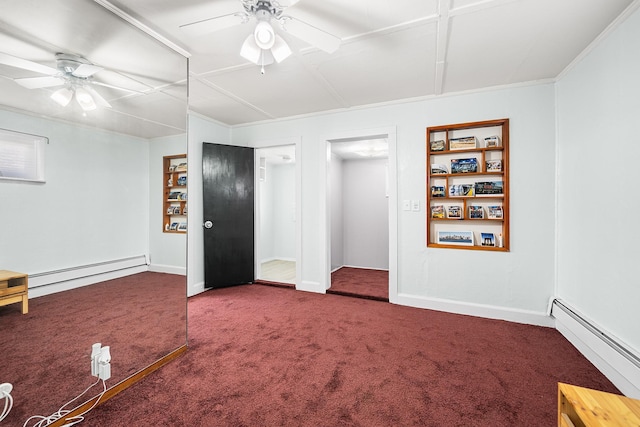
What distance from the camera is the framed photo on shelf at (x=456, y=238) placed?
9.94 ft

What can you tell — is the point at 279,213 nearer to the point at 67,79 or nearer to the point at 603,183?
the point at 67,79

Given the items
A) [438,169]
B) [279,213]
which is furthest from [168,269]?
[279,213]

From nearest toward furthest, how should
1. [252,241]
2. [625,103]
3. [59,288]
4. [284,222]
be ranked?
[59,288] → [625,103] → [252,241] → [284,222]

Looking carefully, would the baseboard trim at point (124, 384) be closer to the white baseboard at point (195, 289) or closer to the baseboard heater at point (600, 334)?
the white baseboard at point (195, 289)

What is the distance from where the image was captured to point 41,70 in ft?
4.48

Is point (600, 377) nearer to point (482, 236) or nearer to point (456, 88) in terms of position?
point (482, 236)

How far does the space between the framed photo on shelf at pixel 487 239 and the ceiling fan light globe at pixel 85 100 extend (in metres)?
3.58

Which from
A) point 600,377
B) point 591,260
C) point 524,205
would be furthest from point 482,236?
point 600,377

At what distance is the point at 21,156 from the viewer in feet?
4.41

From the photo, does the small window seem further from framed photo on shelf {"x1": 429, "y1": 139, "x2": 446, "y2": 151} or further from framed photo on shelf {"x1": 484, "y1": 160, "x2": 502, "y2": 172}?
framed photo on shelf {"x1": 484, "y1": 160, "x2": 502, "y2": 172}

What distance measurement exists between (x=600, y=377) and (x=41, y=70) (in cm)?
390

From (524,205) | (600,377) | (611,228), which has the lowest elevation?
(600,377)

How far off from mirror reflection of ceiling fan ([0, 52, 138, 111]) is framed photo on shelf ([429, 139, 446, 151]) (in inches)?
118

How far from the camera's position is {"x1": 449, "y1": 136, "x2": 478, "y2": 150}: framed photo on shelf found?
2.96m
